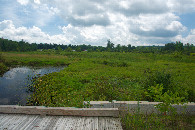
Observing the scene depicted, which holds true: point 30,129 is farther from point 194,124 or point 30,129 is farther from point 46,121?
point 194,124

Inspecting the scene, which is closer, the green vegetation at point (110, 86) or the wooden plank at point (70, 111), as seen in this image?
the wooden plank at point (70, 111)

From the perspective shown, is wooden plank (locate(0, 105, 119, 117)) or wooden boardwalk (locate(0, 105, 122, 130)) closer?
wooden boardwalk (locate(0, 105, 122, 130))

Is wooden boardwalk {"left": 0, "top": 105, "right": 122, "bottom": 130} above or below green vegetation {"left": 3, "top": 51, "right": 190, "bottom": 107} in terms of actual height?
above

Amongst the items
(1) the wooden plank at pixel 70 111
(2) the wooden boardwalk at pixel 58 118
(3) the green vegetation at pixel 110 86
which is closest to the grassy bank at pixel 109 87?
(3) the green vegetation at pixel 110 86

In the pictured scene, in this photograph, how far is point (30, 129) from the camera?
8.75ft

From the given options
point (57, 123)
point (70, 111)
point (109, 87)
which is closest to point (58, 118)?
point (57, 123)

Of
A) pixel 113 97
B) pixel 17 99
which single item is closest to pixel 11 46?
pixel 17 99

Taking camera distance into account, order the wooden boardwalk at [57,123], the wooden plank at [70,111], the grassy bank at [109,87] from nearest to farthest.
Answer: the wooden boardwalk at [57,123], the wooden plank at [70,111], the grassy bank at [109,87]

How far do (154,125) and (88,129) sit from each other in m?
1.56

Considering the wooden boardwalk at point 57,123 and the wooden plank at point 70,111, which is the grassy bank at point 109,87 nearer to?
the wooden plank at point 70,111

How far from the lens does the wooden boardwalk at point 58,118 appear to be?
2.69m

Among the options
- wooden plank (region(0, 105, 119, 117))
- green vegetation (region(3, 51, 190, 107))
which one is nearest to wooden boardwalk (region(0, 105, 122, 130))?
wooden plank (region(0, 105, 119, 117))

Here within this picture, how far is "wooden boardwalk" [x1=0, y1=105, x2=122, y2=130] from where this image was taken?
2689mm

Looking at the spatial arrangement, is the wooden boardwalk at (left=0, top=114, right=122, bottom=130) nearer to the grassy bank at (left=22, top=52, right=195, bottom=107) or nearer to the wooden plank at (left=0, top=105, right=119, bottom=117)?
the wooden plank at (left=0, top=105, right=119, bottom=117)
